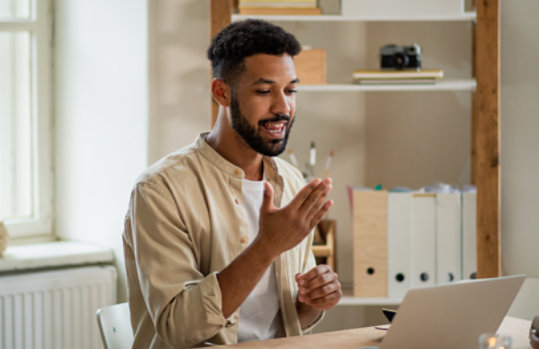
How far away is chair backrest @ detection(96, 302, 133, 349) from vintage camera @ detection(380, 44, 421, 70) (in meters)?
1.31

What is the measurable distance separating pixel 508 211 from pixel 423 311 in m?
1.50

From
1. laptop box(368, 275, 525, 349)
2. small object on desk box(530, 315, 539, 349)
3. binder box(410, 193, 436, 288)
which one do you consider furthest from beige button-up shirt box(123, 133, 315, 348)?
binder box(410, 193, 436, 288)

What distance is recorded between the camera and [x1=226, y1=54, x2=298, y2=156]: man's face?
5.32ft

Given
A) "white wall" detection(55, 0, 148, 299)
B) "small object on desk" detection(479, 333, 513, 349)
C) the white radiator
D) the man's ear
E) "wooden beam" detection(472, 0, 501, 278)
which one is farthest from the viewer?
"white wall" detection(55, 0, 148, 299)

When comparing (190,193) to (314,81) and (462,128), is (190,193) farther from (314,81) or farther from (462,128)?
(462,128)

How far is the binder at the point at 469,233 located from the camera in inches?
96.0

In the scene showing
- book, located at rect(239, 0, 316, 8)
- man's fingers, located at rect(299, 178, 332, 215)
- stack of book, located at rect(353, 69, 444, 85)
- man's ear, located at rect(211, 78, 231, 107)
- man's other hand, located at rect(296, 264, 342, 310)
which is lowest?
man's other hand, located at rect(296, 264, 342, 310)

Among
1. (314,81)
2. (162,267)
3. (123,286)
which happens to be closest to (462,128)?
(314,81)

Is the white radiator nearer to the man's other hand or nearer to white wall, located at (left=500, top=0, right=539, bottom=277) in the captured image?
the man's other hand

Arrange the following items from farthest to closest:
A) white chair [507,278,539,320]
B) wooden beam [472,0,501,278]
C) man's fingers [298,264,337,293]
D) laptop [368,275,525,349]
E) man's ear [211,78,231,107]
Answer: wooden beam [472,0,501,278], white chair [507,278,539,320], man's ear [211,78,231,107], man's fingers [298,264,337,293], laptop [368,275,525,349]

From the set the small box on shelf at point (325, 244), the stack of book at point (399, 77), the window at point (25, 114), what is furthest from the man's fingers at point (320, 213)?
the window at point (25, 114)

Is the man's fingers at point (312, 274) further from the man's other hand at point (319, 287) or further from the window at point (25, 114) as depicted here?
the window at point (25, 114)

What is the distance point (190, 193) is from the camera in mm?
1595

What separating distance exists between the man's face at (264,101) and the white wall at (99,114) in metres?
1.09
